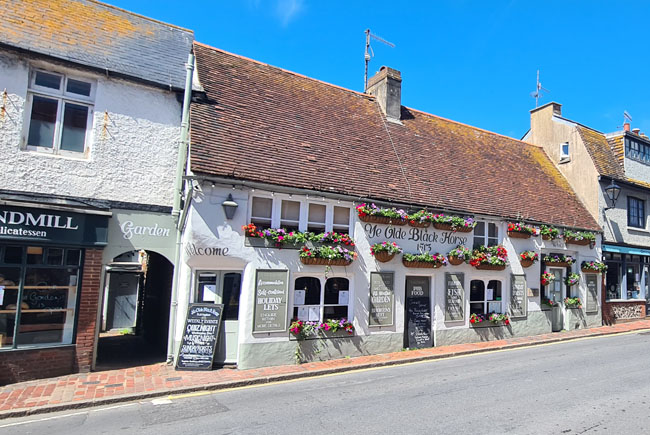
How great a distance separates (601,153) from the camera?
1841 centimetres

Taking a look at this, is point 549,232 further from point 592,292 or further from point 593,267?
point 592,292

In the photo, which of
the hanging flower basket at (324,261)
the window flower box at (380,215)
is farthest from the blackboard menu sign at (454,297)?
the hanging flower basket at (324,261)

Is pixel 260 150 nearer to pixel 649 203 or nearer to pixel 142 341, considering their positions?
pixel 142 341

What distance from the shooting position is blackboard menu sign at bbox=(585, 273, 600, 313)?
16.5 m

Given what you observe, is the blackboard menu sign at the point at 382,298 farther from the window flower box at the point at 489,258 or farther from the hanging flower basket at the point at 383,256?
the window flower box at the point at 489,258

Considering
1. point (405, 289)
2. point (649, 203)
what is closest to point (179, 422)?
point (405, 289)

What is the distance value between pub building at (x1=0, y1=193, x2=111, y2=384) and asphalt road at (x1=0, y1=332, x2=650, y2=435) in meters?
2.24

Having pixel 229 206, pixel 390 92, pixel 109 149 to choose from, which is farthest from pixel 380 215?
pixel 109 149

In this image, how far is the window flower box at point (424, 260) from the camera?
11.7 metres

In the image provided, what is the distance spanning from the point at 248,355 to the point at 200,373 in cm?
111

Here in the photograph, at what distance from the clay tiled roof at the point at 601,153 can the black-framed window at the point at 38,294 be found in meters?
19.2

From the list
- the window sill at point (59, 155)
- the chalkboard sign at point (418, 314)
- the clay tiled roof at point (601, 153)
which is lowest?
the chalkboard sign at point (418, 314)

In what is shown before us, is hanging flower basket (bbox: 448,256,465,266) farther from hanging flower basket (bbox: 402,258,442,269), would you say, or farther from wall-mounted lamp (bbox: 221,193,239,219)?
wall-mounted lamp (bbox: 221,193,239,219)

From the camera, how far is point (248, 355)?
9555mm
